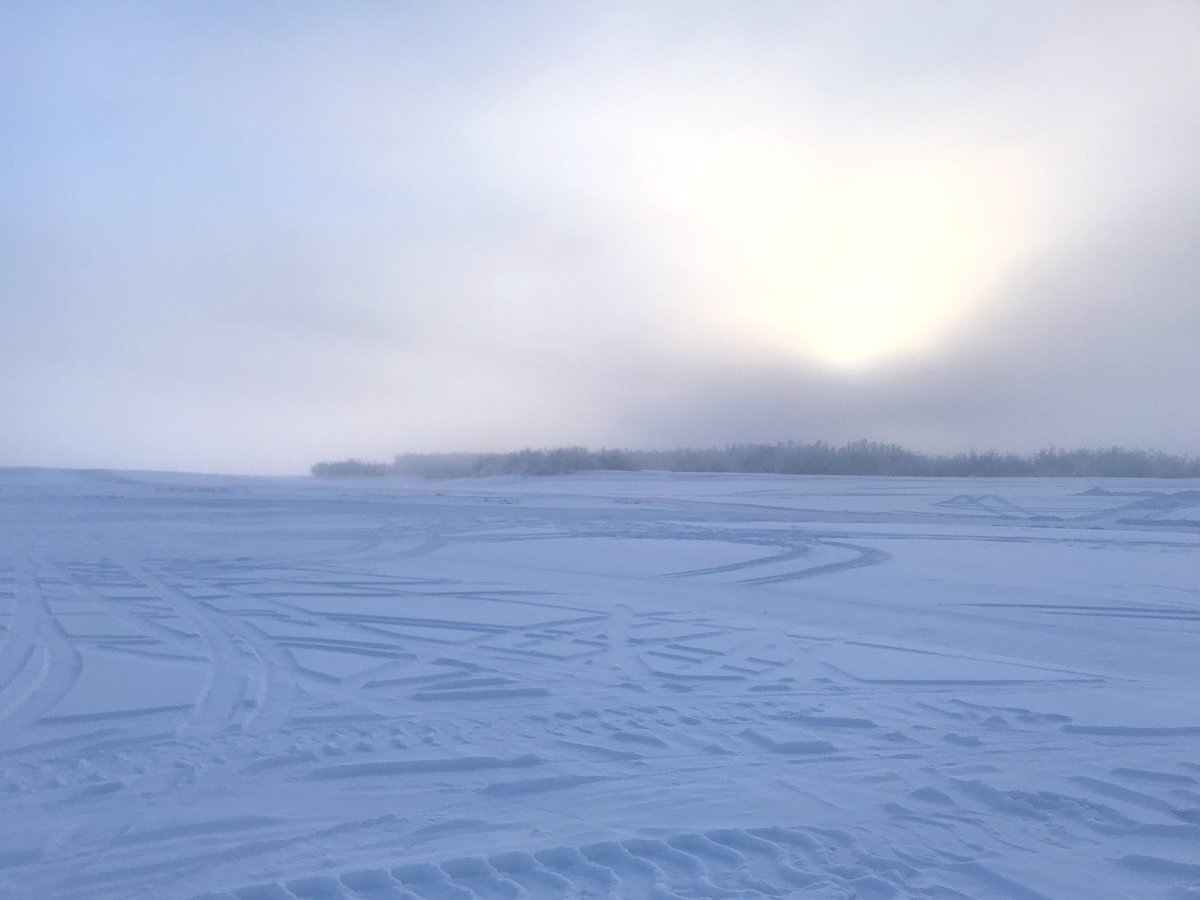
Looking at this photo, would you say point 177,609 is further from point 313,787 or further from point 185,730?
point 313,787

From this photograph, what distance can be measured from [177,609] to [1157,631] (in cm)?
923

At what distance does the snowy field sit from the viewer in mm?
3525

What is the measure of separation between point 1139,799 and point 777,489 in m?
26.3

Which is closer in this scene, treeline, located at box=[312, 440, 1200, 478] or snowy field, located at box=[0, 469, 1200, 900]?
snowy field, located at box=[0, 469, 1200, 900]

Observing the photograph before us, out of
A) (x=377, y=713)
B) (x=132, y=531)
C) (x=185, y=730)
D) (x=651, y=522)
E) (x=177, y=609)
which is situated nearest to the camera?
(x=185, y=730)

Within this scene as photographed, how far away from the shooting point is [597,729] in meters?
5.14

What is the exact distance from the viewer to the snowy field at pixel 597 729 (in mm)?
3525

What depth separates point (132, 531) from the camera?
16.4 meters

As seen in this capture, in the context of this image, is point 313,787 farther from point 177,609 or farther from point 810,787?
point 177,609

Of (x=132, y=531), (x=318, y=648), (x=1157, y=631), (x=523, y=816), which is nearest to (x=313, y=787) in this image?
(x=523, y=816)

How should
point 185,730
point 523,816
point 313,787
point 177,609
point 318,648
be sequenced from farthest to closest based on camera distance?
point 177,609
point 318,648
point 185,730
point 313,787
point 523,816

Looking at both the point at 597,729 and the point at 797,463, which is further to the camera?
the point at 797,463

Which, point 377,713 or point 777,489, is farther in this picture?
point 777,489

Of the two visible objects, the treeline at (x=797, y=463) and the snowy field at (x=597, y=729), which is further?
the treeline at (x=797, y=463)
